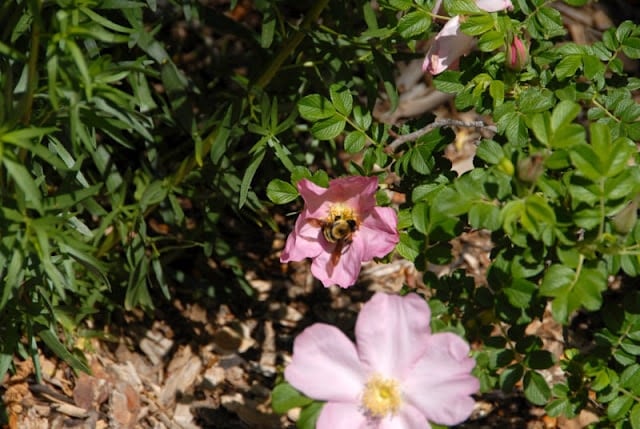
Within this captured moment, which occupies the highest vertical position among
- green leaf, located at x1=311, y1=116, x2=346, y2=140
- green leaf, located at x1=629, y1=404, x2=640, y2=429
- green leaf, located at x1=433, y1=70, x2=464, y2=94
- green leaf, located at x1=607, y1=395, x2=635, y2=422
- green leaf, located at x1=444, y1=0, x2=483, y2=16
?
green leaf, located at x1=444, y1=0, x2=483, y2=16

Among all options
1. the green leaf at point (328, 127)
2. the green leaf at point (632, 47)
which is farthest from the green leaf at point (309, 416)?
the green leaf at point (632, 47)

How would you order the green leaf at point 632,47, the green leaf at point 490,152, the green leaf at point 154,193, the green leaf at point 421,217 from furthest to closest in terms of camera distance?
the green leaf at point 154,193
the green leaf at point 632,47
the green leaf at point 421,217
the green leaf at point 490,152

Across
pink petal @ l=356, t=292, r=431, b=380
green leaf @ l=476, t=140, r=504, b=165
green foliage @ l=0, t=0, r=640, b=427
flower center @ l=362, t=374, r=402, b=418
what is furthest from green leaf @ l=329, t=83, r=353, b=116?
flower center @ l=362, t=374, r=402, b=418

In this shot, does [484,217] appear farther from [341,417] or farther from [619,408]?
[619,408]

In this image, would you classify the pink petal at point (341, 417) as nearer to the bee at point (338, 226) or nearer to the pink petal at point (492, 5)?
the bee at point (338, 226)

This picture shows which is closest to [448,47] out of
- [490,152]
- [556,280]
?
[490,152]

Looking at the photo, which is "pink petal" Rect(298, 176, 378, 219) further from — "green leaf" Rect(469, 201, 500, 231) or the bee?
"green leaf" Rect(469, 201, 500, 231)

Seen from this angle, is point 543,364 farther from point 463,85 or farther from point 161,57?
point 161,57
